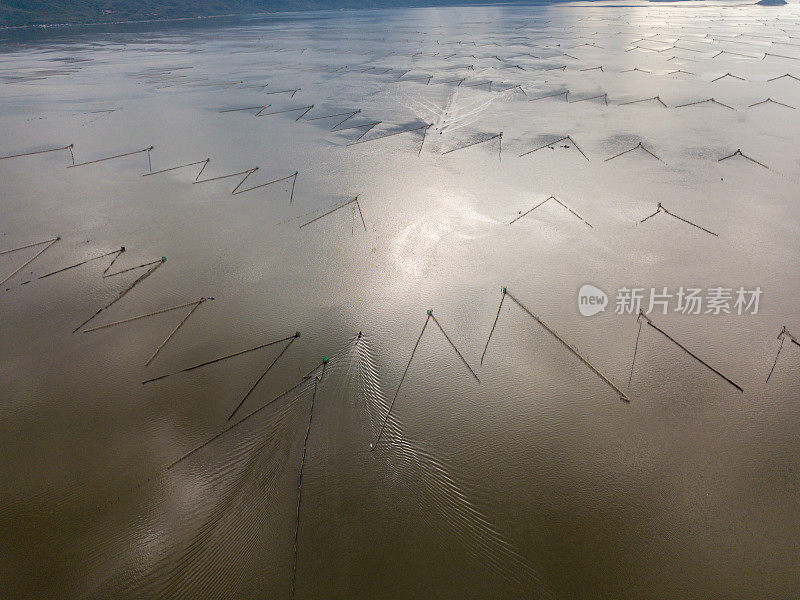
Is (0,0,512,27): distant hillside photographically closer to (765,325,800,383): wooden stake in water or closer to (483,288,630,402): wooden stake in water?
(483,288,630,402): wooden stake in water

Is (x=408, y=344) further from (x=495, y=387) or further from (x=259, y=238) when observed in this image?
(x=259, y=238)

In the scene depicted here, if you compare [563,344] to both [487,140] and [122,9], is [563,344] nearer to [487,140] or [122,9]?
[487,140]

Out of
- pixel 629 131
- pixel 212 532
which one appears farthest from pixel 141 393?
pixel 629 131

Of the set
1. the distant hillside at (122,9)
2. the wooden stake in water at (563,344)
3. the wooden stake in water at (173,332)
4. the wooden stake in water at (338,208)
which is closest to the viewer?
the wooden stake in water at (563,344)

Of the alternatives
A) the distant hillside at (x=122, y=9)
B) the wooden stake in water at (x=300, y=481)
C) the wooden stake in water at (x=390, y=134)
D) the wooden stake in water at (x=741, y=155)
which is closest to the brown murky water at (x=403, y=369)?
the wooden stake in water at (x=300, y=481)

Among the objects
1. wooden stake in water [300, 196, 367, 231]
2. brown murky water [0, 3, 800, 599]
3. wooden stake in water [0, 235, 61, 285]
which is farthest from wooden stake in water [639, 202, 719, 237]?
wooden stake in water [0, 235, 61, 285]

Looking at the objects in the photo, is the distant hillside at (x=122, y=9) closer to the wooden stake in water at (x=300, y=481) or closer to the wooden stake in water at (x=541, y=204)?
the wooden stake in water at (x=541, y=204)

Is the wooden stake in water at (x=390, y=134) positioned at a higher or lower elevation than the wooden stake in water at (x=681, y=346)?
higher

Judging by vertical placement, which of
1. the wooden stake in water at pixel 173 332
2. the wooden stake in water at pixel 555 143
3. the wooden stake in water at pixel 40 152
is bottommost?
the wooden stake in water at pixel 173 332
